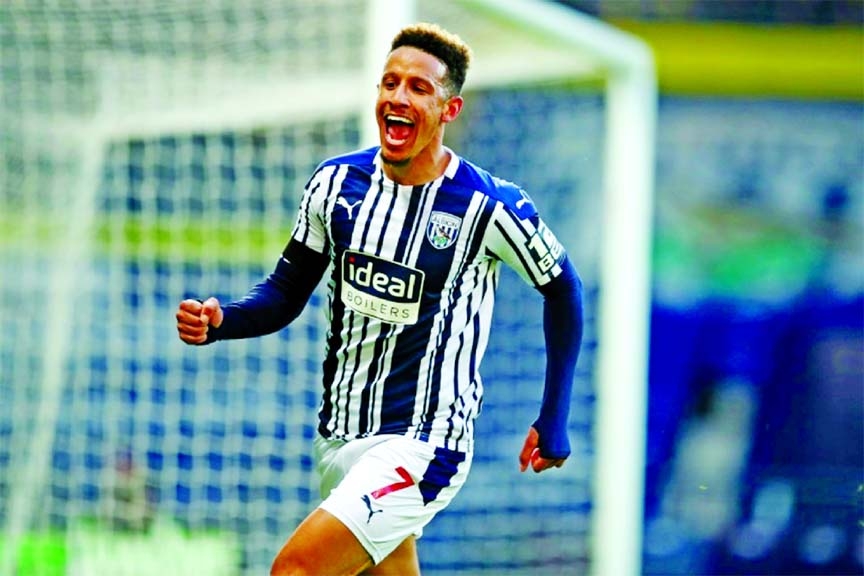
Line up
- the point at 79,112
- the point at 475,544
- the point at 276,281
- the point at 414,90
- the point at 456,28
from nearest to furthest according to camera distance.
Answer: the point at 414,90 < the point at 276,281 < the point at 456,28 < the point at 79,112 < the point at 475,544

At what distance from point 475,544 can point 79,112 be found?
300 centimetres

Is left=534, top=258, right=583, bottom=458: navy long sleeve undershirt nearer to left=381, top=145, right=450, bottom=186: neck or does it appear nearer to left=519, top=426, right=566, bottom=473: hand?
left=519, top=426, right=566, bottom=473: hand

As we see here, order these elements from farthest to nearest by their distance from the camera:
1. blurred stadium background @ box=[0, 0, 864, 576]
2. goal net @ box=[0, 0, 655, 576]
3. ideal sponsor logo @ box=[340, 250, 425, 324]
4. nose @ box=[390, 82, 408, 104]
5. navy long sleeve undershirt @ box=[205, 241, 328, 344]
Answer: blurred stadium background @ box=[0, 0, 864, 576], goal net @ box=[0, 0, 655, 576], navy long sleeve undershirt @ box=[205, 241, 328, 344], ideal sponsor logo @ box=[340, 250, 425, 324], nose @ box=[390, 82, 408, 104]

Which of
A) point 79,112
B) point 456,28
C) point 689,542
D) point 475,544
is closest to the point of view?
point 456,28

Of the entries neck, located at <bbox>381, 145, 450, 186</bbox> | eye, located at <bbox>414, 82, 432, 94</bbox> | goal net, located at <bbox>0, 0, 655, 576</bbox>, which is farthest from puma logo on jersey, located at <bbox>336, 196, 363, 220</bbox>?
goal net, located at <bbox>0, 0, 655, 576</bbox>

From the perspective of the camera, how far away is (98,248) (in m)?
7.81

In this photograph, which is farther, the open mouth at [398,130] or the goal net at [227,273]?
the goal net at [227,273]

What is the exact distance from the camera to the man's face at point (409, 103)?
11.6 feet

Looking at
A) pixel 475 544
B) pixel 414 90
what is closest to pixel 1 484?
pixel 475 544

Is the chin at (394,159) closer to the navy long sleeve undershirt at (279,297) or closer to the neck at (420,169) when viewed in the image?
the neck at (420,169)

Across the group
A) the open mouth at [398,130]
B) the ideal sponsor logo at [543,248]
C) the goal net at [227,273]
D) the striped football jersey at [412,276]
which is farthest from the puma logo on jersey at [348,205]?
the goal net at [227,273]

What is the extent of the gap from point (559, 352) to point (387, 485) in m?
0.56

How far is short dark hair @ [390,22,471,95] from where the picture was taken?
361 cm

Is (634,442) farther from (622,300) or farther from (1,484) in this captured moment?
(1,484)
